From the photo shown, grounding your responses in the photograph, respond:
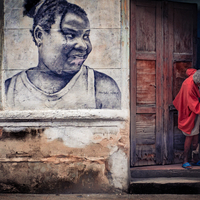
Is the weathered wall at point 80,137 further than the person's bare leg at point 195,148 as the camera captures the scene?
No

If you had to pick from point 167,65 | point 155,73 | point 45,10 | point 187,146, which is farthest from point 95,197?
point 45,10

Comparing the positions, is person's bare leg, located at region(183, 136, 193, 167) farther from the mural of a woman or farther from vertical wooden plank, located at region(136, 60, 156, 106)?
the mural of a woman

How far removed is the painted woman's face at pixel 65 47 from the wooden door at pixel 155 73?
0.86 metres

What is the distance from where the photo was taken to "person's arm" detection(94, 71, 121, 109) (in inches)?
136

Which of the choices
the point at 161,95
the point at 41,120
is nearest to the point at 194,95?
the point at 161,95

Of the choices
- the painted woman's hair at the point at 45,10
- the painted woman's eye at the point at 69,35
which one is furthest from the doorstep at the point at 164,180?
the painted woman's hair at the point at 45,10

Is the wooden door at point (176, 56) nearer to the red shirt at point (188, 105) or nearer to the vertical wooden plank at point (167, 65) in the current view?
the vertical wooden plank at point (167, 65)

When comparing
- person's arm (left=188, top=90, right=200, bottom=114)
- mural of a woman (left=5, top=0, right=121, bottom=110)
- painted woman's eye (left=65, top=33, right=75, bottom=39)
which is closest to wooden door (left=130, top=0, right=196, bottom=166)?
person's arm (left=188, top=90, right=200, bottom=114)

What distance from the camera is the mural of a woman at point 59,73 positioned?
3469mm

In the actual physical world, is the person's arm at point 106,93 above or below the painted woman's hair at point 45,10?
below

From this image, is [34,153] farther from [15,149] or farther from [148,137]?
[148,137]

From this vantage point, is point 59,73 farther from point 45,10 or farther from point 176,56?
point 176,56

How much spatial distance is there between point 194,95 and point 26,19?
2881 mm

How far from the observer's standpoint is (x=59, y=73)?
3.50 meters
